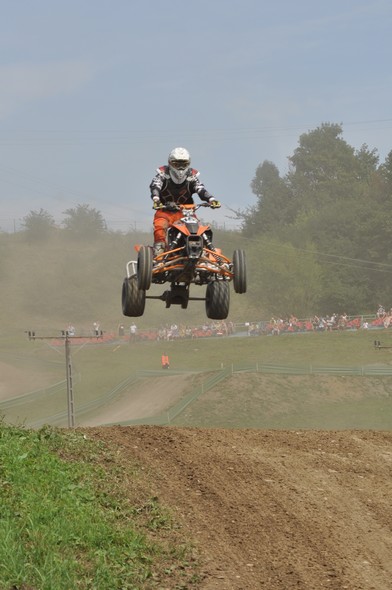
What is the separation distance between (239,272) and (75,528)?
751 centimetres

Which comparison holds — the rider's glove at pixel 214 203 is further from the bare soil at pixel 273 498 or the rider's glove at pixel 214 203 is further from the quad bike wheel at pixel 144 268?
the bare soil at pixel 273 498

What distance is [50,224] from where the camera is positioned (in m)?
116

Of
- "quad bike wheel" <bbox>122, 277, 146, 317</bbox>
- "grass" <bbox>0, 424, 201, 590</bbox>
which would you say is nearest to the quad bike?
"quad bike wheel" <bbox>122, 277, 146, 317</bbox>

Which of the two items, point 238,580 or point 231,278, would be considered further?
point 231,278

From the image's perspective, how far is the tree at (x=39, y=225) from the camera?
114 metres

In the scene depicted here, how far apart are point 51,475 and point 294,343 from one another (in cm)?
Result: 5878

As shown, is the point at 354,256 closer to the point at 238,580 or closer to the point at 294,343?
the point at 294,343

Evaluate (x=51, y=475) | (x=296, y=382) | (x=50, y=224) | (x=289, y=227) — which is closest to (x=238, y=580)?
(x=51, y=475)

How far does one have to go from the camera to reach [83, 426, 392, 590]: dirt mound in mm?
11641

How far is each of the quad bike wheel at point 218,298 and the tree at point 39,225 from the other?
322 feet

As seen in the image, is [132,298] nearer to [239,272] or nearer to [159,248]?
[159,248]

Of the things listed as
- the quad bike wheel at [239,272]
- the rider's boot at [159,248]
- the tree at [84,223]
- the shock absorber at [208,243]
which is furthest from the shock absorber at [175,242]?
the tree at [84,223]

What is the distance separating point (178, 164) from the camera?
17.9 m

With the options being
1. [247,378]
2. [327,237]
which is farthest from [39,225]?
[247,378]
